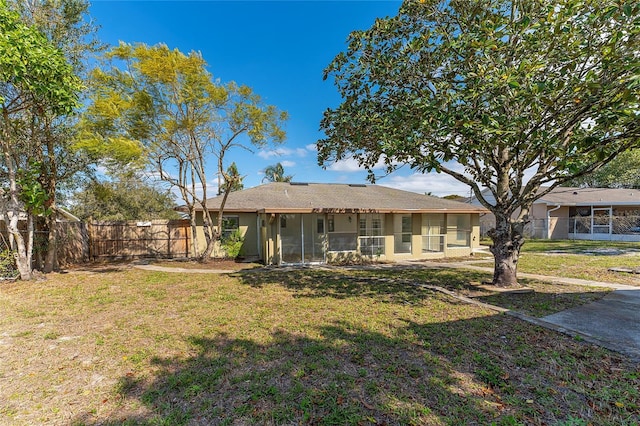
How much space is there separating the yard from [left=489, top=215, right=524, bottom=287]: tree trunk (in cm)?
72

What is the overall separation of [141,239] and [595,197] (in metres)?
31.9

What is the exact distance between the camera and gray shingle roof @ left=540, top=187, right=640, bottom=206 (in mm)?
20302

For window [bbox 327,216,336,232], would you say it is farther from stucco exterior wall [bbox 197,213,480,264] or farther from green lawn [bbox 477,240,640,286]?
green lawn [bbox 477,240,640,286]

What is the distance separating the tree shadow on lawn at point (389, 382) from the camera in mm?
2725

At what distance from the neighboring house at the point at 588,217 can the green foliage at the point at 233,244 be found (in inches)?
833

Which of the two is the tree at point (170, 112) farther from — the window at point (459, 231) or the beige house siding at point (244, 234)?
the window at point (459, 231)

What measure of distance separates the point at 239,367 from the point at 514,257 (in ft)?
23.1

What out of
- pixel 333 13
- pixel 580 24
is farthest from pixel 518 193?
pixel 333 13

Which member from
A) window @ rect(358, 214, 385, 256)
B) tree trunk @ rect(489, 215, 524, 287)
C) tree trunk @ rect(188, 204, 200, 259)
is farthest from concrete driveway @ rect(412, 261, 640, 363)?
tree trunk @ rect(188, 204, 200, 259)

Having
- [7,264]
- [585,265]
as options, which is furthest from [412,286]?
[7,264]

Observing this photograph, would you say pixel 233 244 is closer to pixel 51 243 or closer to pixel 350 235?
pixel 350 235

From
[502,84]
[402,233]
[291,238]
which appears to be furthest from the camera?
[402,233]

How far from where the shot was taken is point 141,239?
1466 centimetres

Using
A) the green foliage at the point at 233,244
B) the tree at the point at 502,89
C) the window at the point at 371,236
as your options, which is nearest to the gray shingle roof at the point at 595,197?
the window at the point at 371,236
